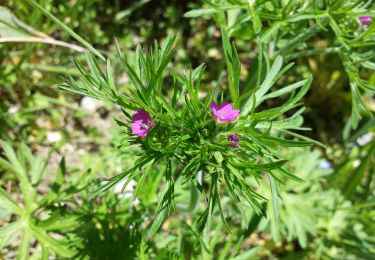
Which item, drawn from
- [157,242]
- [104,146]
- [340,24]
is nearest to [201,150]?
[340,24]

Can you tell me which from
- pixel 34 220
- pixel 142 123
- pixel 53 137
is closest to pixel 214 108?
pixel 142 123

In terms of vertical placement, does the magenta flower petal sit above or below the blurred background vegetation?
below

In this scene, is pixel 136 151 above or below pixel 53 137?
below

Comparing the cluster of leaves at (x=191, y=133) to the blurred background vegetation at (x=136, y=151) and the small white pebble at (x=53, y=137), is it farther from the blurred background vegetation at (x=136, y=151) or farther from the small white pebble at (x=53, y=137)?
the small white pebble at (x=53, y=137)

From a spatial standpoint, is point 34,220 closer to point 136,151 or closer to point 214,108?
point 136,151

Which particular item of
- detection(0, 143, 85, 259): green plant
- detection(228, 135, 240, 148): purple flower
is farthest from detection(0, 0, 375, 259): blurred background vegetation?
detection(228, 135, 240, 148): purple flower

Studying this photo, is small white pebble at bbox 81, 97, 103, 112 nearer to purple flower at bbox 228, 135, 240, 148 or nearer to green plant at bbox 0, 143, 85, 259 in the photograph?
green plant at bbox 0, 143, 85, 259
